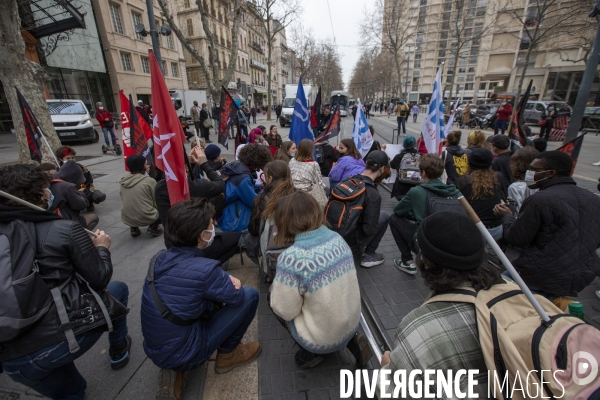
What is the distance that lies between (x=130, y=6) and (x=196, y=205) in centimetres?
3122

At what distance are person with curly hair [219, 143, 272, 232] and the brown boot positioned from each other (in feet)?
5.39

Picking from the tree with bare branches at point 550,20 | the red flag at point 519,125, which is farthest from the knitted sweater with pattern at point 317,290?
the tree with bare branches at point 550,20

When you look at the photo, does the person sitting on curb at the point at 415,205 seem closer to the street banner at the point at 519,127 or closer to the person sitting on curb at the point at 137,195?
the street banner at the point at 519,127

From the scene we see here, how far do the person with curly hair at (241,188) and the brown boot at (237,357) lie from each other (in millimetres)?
1644

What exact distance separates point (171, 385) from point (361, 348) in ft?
4.84

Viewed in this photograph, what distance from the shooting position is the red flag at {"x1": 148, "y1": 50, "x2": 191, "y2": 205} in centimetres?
292

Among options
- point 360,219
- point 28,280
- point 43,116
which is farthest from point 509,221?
point 43,116

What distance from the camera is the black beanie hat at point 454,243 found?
3.85ft

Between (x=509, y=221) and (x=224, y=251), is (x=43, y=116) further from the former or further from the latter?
(x=509, y=221)

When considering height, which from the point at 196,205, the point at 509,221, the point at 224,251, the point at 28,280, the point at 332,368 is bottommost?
the point at 332,368

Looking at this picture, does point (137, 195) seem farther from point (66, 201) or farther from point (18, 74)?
point (18, 74)

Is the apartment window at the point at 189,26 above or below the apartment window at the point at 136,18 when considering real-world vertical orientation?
above

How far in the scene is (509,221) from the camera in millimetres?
2834

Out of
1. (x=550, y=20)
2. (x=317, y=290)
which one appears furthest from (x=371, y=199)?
(x=550, y=20)
